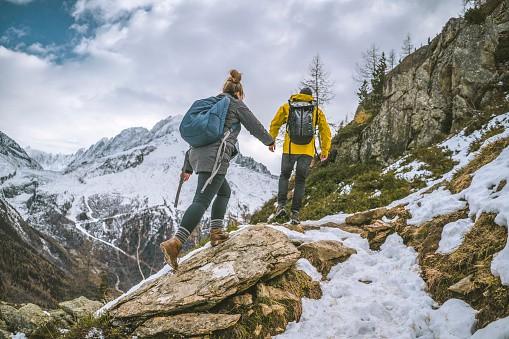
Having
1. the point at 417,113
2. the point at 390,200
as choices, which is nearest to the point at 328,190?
the point at 390,200

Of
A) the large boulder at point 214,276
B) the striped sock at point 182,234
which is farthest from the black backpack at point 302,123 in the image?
the striped sock at point 182,234

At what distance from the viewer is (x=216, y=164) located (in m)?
5.24

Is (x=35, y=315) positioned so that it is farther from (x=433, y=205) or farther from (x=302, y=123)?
(x=433, y=205)

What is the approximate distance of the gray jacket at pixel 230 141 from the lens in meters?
5.24

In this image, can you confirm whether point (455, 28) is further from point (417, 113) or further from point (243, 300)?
point (243, 300)

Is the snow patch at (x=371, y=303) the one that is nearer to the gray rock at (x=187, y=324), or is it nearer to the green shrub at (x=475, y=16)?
the gray rock at (x=187, y=324)

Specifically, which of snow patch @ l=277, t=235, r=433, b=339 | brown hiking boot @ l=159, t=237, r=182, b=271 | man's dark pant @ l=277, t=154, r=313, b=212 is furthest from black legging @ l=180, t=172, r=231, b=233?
man's dark pant @ l=277, t=154, r=313, b=212

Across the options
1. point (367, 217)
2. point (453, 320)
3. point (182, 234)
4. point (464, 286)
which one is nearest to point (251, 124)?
point (182, 234)

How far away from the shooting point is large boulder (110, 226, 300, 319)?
4.57 metres

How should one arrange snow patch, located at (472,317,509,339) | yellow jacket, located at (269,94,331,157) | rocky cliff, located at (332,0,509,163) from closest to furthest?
snow patch, located at (472,317,509,339)
yellow jacket, located at (269,94,331,157)
rocky cliff, located at (332,0,509,163)

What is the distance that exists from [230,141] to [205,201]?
995mm

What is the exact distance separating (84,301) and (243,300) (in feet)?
16.4

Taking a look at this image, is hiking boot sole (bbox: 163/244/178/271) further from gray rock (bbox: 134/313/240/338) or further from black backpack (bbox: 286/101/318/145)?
black backpack (bbox: 286/101/318/145)

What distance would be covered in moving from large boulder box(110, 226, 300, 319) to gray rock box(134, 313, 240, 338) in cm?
14
